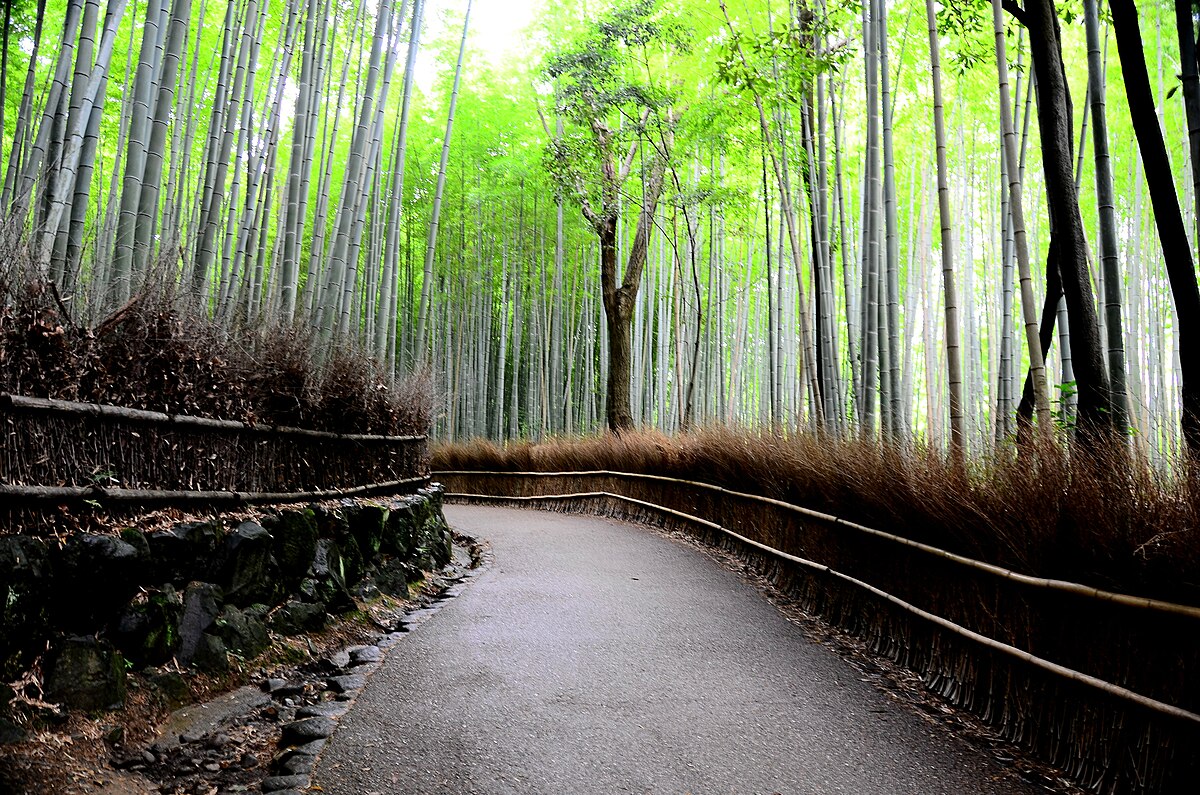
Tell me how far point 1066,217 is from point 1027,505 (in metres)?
1.62

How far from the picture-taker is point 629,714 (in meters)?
2.67

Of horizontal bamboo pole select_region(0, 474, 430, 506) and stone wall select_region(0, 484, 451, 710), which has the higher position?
horizontal bamboo pole select_region(0, 474, 430, 506)

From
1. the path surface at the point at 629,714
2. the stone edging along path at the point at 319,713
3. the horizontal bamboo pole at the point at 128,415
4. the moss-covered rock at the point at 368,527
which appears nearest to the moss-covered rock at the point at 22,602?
the horizontal bamboo pole at the point at 128,415

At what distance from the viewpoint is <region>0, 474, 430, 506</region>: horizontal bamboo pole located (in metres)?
2.17

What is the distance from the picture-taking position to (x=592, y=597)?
4.47m

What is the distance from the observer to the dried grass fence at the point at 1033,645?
188 cm

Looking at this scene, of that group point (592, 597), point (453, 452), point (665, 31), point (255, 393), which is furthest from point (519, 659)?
point (453, 452)

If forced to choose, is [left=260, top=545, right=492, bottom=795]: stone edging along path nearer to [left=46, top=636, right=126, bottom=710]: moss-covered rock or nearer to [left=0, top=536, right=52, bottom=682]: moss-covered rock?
[left=46, top=636, right=126, bottom=710]: moss-covered rock

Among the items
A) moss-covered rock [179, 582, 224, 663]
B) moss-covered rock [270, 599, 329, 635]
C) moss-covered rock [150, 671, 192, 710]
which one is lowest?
moss-covered rock [150, 671, 192, 710]

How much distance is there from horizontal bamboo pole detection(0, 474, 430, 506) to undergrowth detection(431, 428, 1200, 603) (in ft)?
8.26

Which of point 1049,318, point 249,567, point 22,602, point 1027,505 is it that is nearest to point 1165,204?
point 1049,318

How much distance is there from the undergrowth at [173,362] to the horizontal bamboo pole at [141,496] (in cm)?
30

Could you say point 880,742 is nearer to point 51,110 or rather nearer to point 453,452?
point 51,110

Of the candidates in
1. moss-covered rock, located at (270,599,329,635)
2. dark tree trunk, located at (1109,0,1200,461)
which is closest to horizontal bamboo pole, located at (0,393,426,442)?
moss-covered rock, located at (270,599,329,635)
